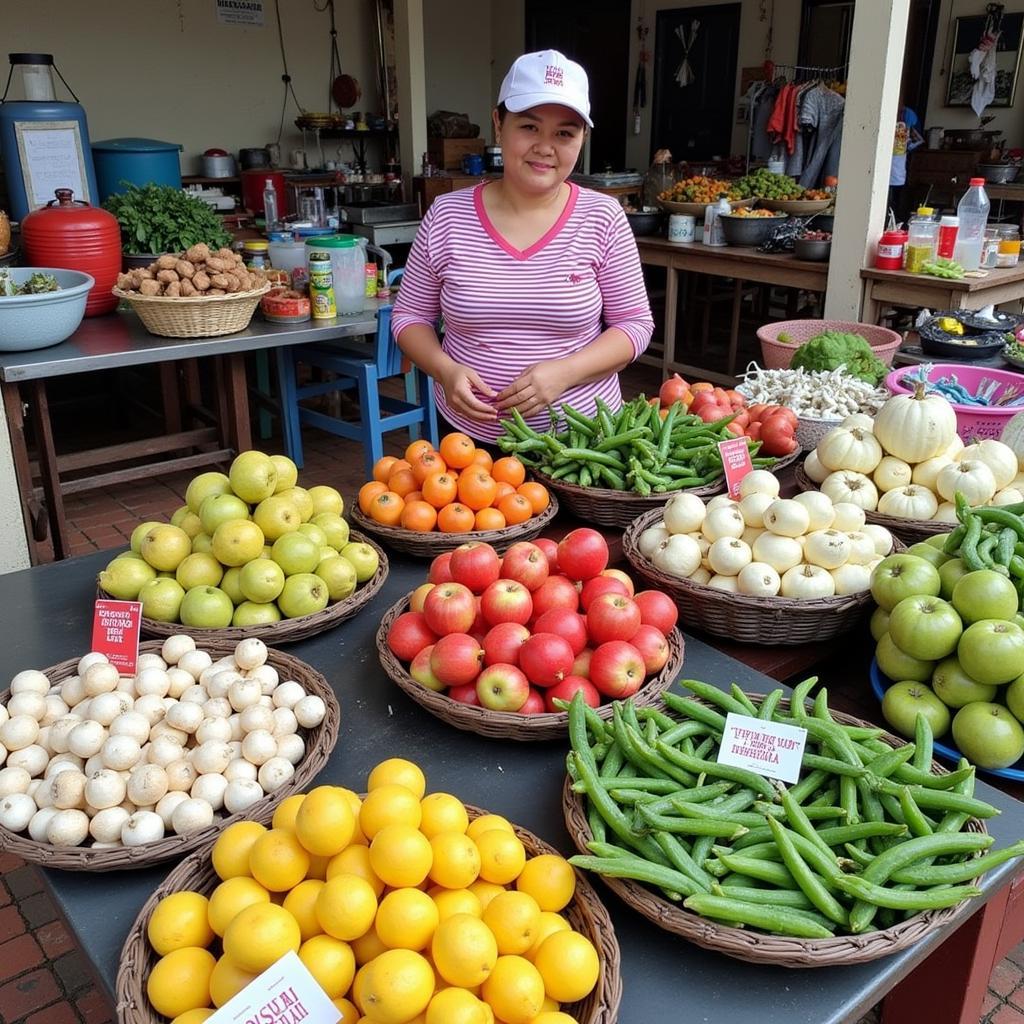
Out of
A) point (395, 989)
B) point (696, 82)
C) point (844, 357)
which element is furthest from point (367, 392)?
point (696, 82)

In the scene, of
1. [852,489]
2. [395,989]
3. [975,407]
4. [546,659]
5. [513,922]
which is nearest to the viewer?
[395,989]

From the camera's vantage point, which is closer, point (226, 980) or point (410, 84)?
point (226, 980)

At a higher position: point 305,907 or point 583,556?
point 583,556

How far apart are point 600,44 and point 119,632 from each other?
1203 cm

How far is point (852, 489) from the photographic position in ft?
6.89

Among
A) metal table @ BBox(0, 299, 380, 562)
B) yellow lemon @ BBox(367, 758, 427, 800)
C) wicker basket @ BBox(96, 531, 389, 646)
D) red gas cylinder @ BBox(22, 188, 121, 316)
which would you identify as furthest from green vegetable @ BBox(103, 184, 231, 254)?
yellow lemon @ BBox(367, 758, 427, 800)

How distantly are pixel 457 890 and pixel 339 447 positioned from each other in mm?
5156

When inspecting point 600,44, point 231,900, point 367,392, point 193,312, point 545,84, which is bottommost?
point 367,392

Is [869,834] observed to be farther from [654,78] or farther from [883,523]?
[654,78]

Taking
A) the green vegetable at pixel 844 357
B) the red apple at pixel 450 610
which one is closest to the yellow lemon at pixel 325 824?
the red apple at pixel 450 610

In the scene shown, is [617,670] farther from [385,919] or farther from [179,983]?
[179,983]

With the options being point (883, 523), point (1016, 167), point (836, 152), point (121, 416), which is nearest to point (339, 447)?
point (121, 416)

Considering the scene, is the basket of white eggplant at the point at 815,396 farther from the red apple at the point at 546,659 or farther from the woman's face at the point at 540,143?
the red apple at the point at 546,659

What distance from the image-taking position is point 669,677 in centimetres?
151
